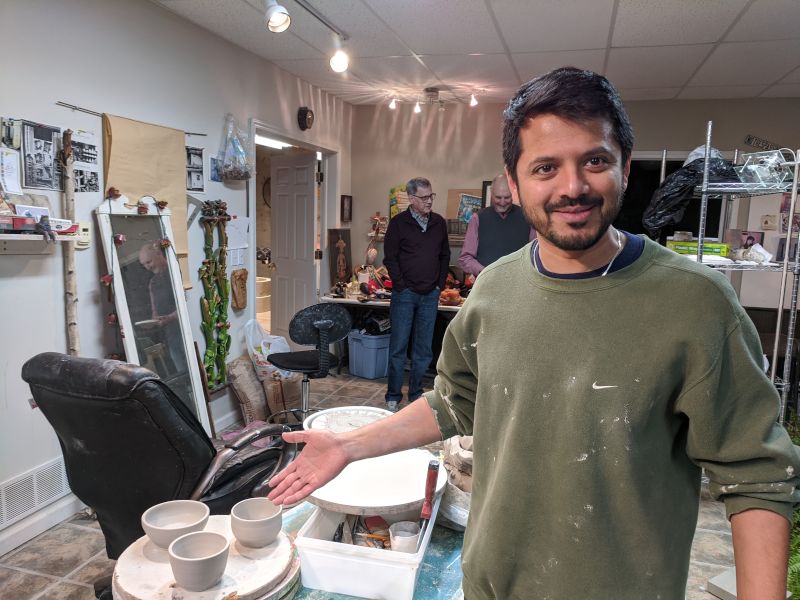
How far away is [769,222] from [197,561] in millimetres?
5390

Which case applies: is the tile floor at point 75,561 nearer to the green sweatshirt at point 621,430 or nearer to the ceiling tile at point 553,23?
the green sweatshirt at point 621,430

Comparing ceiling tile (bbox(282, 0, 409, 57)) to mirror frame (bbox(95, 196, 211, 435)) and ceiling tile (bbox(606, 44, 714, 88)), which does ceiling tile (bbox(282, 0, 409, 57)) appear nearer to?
mirror frame (bbox(95, 196, 211, 435))

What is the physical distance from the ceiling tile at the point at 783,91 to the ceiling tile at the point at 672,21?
152 centimetres

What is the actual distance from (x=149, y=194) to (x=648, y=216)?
2857 mm

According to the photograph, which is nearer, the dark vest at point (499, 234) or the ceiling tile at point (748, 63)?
the ceiling tile at point (748, 63)

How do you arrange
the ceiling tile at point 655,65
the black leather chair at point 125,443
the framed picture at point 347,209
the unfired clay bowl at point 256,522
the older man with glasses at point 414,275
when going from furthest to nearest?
the framed picture at point 347,209, the older man with glasses at point 414,275, the ceiling tile at point 655,65, the black leather chair at point 125,443, the unfired clay bowl at point 256,522

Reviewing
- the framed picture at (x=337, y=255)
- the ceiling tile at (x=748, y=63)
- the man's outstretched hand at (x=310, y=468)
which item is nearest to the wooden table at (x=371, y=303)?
the framed picture at (x=337, y=255)

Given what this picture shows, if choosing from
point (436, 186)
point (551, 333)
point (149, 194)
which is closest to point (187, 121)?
point (149, 194)

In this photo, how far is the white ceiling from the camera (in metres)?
2.97

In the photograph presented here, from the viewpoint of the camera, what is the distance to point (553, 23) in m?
3.18

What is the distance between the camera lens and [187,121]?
11.2 ft

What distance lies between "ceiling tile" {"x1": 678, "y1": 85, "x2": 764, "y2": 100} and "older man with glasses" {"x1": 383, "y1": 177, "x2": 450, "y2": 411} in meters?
2.43

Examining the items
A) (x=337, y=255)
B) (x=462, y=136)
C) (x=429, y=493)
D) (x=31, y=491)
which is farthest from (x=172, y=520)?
(x=462, y=136)

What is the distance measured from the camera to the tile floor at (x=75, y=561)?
2.18 m
